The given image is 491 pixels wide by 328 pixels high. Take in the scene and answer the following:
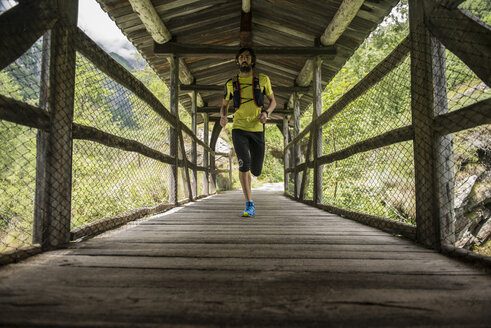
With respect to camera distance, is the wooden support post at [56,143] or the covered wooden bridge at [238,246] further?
the wooden support post at [56,143]

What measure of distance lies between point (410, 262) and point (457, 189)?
6.54m

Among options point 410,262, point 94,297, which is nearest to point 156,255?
point 94,297

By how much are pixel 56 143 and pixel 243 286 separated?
1324 mm

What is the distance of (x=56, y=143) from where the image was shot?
5.00ft

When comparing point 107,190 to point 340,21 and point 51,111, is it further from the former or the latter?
point 340,21

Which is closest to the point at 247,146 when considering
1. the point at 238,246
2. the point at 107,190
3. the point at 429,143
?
the point at 238,246

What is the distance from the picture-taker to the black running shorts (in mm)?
3025

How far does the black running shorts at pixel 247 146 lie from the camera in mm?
3025

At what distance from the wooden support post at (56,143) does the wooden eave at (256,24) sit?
2.43m

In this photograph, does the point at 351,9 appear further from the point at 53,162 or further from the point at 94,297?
the point at 94,297

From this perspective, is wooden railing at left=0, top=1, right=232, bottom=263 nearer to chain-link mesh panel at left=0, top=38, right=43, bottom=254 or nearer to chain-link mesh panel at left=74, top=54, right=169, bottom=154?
chain-link mesh panel at left=0, top=38, right=43, bottom=254

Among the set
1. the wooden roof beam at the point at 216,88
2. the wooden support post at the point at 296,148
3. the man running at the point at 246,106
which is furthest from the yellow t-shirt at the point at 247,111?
the wooden roof beam at the point at 216,88

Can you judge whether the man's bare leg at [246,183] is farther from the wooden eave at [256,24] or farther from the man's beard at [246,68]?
the wooden eave at [256,24]

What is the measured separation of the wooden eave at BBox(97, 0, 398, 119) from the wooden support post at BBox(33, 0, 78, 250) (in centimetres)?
243
